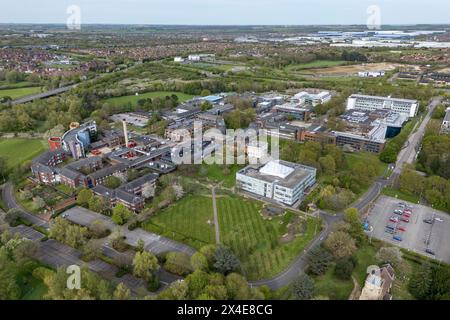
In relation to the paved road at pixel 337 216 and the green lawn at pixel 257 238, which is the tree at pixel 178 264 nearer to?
the green lawn at pixel 257 238

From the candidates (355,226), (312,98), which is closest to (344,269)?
(355,226)

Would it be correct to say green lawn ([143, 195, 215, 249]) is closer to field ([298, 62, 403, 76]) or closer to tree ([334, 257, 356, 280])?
tree ([334, 257, 356, 280])

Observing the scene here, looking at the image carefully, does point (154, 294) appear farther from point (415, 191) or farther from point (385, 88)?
point (385, 88)

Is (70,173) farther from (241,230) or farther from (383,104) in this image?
(383,104)

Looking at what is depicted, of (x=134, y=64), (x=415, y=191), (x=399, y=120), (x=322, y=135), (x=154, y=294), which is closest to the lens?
(x=154, y=294)

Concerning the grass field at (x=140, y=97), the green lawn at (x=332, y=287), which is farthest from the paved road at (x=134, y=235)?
the grass field at (x=140, y=97)
